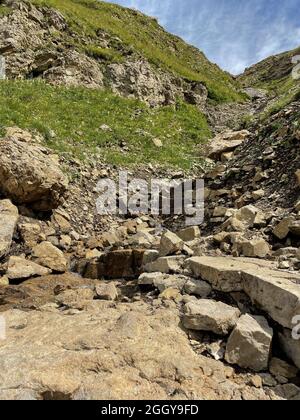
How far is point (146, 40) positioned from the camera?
42.5 meters

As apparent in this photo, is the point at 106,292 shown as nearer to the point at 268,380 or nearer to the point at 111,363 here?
the point at 111,363

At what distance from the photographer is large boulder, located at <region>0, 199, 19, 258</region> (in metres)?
10.0

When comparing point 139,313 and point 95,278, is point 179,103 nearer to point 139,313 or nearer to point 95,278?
point 95,278

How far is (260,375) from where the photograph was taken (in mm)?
5121

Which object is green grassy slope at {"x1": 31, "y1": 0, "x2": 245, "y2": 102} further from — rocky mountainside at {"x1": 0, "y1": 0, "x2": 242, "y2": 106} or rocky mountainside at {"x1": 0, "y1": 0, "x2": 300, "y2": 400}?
rocky mountainside at {"x1": 0, "y1": 0, "x2": 300, "y2": 400}

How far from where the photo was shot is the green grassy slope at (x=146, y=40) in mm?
34625

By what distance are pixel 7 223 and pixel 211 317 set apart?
7197 millimetres

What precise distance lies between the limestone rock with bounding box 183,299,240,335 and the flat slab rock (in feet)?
1.65

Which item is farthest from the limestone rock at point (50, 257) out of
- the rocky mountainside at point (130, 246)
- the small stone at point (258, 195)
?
the small stone at point (258, 195)

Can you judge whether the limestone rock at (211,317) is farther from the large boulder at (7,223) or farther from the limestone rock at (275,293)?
the large boulder at (7,223)

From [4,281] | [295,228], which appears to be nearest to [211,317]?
[295,228]

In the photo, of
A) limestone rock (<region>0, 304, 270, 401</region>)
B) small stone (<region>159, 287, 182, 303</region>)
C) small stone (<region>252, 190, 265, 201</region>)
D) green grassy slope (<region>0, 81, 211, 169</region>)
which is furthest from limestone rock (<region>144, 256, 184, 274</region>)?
green grassy slope (<region>0, 81, 211, 169</region>)

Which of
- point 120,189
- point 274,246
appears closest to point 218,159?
point 120,189
